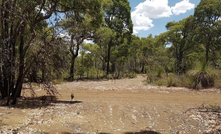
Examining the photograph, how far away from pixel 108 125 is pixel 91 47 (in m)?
26.0

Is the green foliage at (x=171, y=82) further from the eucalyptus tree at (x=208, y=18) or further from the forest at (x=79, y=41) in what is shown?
the eucalyptus tree at (x=208, y=18)

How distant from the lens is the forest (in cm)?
703

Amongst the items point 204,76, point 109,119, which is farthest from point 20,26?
point 204,76

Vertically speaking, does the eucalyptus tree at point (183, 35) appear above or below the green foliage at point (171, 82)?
above

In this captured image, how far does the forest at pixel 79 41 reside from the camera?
7.03 metres

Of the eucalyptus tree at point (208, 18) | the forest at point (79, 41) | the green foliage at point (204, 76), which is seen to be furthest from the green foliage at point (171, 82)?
the eucalyptus tree at point (208, 18)

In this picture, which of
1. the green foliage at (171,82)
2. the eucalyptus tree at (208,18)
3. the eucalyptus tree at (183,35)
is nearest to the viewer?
the green foliage at (171,82)

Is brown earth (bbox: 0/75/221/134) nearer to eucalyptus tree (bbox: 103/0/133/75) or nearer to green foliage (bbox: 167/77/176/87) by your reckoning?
green foliage (bbox: 167/77/176/87)

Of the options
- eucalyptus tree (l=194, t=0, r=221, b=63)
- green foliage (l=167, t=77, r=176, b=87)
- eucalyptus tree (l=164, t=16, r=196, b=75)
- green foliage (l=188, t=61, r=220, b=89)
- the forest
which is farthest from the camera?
eucalyptus tree (l=164, t=16, r=196, b=75)

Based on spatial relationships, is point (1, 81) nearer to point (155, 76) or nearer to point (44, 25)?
point (44, 25)

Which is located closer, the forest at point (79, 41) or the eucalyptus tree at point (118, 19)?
the forest at point (79, 41)

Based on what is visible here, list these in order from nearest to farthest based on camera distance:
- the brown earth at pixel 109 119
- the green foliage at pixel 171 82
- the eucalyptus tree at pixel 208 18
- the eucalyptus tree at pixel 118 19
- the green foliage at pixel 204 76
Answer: the brown earth at pixel 109 119
the green foliage at pixel 204 76
the green foliage at pixel 171 82
the eucalyptus tree at pixel 208 18
the eucalyptus tree at pixel 118 19

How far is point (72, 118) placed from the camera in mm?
6039

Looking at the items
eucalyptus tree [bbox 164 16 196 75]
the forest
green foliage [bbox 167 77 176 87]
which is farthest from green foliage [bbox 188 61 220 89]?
eucalyptus tree [bbox 164 16 196 75]
